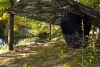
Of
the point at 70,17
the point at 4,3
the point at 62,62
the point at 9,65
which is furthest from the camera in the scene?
the point at 4,3

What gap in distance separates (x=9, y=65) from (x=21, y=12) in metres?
2.88

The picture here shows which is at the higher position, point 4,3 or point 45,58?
point 4,3

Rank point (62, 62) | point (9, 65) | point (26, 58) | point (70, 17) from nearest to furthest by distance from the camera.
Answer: point (70, 17) < point (62, 62) < point (9, 65) < point (26, 58)

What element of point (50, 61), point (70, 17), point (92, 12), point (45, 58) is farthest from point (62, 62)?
point (92, 12)

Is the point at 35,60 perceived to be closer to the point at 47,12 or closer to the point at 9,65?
the point at 9,65

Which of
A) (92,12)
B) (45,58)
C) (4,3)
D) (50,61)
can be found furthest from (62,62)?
(4,3)

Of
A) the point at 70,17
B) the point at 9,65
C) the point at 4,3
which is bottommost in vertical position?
the point at 9,65

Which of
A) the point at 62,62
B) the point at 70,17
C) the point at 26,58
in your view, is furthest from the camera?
the point at 26,58

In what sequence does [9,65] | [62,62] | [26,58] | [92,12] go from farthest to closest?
[26,58] < [9,65] < [62,62] < [92,12]

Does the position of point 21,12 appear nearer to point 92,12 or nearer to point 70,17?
point 70,17

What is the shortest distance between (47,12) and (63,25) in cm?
72

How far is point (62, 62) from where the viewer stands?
8242mm

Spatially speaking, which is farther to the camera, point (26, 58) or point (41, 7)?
point (26, 58)

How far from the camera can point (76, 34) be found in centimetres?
716
